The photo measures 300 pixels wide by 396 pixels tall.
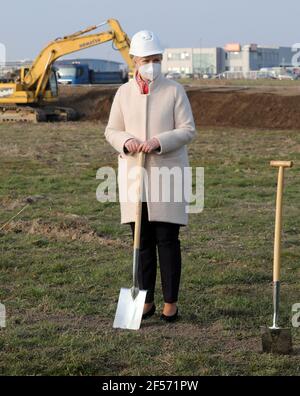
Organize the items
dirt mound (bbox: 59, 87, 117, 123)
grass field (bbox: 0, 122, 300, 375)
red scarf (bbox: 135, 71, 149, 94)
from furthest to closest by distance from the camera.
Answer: dirt mound (bbox: 59, 87, 117, 123)
red scarf (bbox: 135, 71, 149, 94)
grass field (bbox: 0, 122, 300, 375)

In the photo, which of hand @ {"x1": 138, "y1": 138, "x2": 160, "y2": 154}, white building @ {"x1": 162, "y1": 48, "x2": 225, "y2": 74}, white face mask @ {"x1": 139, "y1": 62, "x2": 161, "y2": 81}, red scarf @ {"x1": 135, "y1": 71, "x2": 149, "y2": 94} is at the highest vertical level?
white face mask @ {"x1": 139, "y1": 62, "x2": 161, "y2": 81}

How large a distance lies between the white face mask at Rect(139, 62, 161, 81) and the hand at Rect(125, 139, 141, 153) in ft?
1.50

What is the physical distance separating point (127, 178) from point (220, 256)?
2.50 meters

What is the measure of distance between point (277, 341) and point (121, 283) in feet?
7.18

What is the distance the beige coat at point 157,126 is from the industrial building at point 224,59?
315ft

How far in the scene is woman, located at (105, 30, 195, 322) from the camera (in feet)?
20.3

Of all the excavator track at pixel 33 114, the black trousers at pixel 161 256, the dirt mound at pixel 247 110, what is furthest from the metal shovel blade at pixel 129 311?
the excavator track at pixel 33 114

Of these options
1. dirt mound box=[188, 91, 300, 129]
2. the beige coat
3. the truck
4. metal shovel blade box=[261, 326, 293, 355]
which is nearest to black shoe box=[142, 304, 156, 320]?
the beige coat

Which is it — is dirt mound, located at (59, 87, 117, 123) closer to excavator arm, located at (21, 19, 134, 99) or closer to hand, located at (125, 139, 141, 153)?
excavator arm, located at (21, 19, 134, 99)

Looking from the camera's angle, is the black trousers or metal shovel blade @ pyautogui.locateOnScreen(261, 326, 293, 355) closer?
metal shovel blade @ pyautogui.locateOnScreen(261, 326, 293, 355)

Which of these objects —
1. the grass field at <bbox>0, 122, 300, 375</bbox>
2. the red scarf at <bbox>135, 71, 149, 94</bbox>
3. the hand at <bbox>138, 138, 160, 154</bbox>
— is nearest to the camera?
the grass field at <bbox>0, 122, 300, 375</bbox>

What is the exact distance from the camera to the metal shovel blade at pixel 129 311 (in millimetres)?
6266

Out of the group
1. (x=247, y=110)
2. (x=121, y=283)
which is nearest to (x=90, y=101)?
(x=247, y=110)
